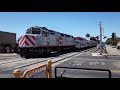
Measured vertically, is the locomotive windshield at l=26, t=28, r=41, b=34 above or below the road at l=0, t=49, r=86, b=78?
above

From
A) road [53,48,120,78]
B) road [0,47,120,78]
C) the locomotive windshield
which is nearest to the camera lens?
road [53,48,120,78]

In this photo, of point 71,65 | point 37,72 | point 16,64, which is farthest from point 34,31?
point 37,72

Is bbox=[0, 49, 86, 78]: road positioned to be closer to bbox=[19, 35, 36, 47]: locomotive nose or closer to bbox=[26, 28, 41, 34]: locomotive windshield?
bbox=[19, 35, 36, 47]: locomotive nose

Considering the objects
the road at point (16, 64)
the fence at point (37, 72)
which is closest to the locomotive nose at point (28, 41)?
the road at point (16, 64)

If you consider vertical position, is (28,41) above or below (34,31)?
below

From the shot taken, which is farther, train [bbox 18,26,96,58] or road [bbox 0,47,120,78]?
train [bbox 18,26,96,58]

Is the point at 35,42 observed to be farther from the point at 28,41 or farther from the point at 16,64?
the point at 16,64

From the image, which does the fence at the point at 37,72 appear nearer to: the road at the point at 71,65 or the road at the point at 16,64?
the road at the point at 71,65

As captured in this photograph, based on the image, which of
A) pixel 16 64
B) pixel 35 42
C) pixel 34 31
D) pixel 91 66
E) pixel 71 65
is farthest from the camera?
pixel 34 31

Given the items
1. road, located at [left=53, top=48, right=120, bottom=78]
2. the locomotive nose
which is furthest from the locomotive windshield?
road, located at [left=53, top=48, right=120, bottom=78]
